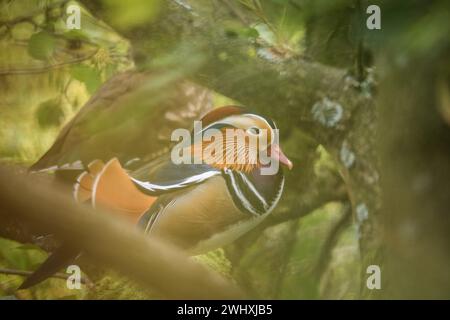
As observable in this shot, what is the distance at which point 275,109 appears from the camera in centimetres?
165

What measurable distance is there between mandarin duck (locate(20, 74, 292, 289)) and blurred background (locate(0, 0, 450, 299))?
0.13 feet

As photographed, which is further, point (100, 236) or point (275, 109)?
point (275, 109)

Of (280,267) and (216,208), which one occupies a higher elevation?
(216,208)

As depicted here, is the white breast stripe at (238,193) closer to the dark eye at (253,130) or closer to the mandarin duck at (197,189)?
the mandarin duck at (197,189)

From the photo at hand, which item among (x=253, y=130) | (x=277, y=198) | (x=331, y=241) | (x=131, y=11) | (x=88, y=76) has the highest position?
(x=131, y=11)

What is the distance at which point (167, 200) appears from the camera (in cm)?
160

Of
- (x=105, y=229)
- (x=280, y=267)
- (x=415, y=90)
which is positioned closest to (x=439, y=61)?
(x=415, y=90)

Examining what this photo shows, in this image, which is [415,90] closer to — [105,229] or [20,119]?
[105,229]

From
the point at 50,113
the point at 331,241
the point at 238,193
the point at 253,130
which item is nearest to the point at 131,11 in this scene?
the point at 50,113

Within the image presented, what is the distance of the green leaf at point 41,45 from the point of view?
1.61 m

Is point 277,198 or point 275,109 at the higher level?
point 275,109

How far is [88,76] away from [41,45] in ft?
0.52

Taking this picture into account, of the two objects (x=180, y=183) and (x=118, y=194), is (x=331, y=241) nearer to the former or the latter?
(x=180, y=183)

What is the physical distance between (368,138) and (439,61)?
29 centimetres
